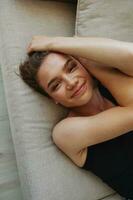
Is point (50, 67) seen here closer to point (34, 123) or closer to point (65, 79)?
point (65, 79)

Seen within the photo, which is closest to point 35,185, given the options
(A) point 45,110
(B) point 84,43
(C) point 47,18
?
(A) point 45,110

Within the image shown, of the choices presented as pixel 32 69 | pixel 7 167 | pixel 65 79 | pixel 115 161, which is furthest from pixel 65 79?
pixel 7 167

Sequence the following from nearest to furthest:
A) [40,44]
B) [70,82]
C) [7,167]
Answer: [70,82] < [40,44] < [7,167]

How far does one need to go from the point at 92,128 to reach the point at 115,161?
0.50 ft

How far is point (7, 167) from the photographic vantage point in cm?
143

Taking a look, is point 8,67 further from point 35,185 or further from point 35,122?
point 35,185

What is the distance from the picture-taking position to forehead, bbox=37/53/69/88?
1.20m

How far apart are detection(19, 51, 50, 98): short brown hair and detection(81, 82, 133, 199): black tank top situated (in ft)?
0.94

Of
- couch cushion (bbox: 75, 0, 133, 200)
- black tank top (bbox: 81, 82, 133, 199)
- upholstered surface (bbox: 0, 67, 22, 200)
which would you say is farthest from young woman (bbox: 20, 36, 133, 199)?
upholstered surface (bbox: 0, 67, 22, 200)

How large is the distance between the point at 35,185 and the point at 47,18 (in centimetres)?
68

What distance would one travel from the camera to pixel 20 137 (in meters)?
1.29

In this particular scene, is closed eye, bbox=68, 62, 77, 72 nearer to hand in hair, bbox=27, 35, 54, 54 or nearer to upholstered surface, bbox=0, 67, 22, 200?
hand in hair, bbox=27, 35, 54, 54

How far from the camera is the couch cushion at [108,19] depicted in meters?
1.37

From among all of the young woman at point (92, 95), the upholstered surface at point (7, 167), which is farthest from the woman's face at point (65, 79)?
the upholstered surface at point (7, 167)
